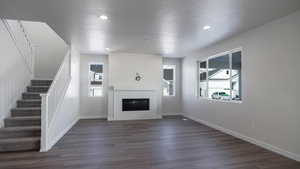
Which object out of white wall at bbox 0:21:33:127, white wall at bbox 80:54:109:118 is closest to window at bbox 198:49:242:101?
white wall at bbox 80:54:109:118

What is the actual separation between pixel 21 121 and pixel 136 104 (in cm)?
363

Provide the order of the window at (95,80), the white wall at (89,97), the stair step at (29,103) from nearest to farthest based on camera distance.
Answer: the stair step at (29,103)
the white wall at (89,97)
the window at (95,80)

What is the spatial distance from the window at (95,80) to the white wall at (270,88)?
4.64 meters

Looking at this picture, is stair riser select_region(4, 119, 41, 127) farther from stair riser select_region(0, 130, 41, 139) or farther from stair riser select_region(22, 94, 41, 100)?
stair riser select_region(22, 94, 41, 100)

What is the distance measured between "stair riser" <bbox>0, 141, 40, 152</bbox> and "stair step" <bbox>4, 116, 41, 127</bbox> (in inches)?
24.7

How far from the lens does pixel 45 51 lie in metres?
A: 5.71

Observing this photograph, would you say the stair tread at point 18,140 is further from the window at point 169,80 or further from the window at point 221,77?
the window at point 169,80

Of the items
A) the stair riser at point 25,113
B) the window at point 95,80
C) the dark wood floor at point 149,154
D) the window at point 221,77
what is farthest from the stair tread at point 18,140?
the window at point 221,77

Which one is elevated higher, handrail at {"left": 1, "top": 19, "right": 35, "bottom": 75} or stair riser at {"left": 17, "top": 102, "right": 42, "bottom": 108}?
handrail at {"left": 1, "top": 19, "right": 35, "bottom": 75}

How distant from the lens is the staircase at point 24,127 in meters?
3.12

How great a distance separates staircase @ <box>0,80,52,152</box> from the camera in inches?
123

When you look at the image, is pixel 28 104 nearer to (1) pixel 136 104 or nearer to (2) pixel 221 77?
(1) pixel 136 104

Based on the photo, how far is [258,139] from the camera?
3.49 metres

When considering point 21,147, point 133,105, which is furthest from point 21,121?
point 133,105
